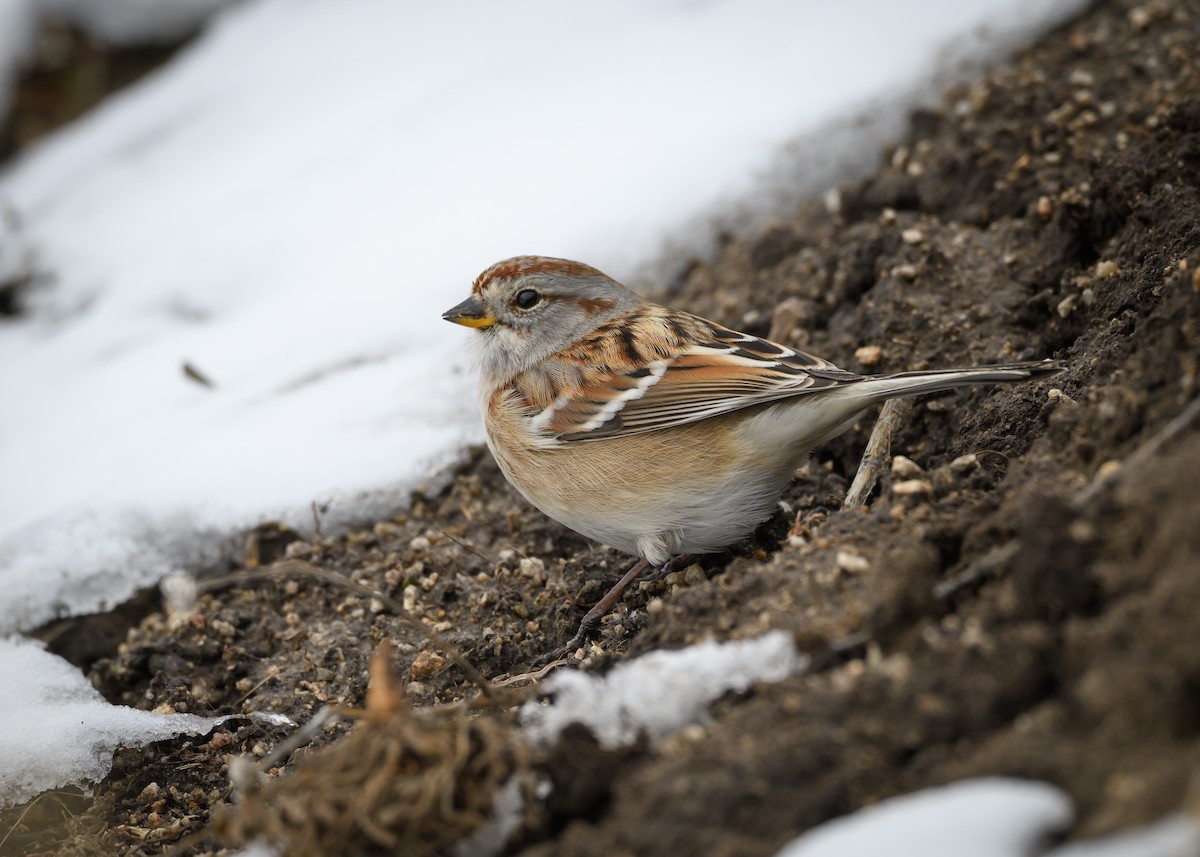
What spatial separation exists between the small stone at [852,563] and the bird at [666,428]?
0.76 m

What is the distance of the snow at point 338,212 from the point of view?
4.74m

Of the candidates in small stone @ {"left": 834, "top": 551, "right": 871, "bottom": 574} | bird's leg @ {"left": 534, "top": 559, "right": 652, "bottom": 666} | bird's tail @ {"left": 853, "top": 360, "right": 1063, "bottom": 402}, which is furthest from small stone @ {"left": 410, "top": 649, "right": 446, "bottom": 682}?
bird's tail @ {"left": 853, "top": 360, "right": 1063, "bottom": 402}

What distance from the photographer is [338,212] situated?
622 cm

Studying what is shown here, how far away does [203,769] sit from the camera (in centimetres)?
345

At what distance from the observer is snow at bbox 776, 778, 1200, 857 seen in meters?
1.74

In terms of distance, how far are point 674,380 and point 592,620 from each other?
86 cm

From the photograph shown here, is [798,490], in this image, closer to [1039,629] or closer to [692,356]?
[692,356]

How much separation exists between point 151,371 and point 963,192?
416 cm

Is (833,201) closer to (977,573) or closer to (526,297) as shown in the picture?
(526,297)

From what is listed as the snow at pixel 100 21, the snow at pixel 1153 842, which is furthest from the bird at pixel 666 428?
the snow at pixel 100 21

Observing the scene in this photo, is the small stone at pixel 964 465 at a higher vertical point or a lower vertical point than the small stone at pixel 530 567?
higher

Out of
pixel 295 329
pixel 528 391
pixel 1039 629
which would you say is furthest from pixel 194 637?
pixel 1039 629

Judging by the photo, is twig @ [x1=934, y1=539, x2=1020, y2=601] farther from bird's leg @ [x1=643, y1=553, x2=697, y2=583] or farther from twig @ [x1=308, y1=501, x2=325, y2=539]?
twig @ [x1=308, y1=501, x2=325, y2=539]

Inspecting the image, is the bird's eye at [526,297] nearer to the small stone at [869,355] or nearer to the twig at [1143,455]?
the small stone at [869,355]
